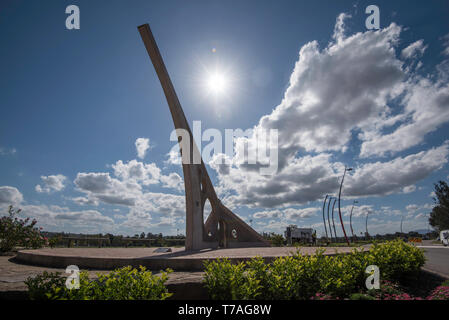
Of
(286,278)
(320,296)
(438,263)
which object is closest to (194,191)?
(286,278)

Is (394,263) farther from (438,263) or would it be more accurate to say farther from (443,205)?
(443,205)

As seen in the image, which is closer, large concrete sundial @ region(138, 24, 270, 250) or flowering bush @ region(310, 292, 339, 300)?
flowering bush @ region(310, 292, 339, 300)

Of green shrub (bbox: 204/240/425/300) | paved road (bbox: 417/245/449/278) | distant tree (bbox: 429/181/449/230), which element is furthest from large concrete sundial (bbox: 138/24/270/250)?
distant tree (bbox: 429/181/449/230)

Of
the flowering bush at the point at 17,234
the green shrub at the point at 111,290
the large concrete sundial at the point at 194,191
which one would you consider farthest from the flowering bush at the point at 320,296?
the flowering bush at the point at 17,234

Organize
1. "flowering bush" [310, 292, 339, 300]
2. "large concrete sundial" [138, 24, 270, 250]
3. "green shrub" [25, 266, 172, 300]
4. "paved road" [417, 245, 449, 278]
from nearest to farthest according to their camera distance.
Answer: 1. "green shrub" [25, 266, 172, 300]
2. "flowering bush" [310, 292, 339, 300]
3. "paved road" [417, 245, 449, 278]
4. "large concrete sundial" [138, 24, 270, 250]

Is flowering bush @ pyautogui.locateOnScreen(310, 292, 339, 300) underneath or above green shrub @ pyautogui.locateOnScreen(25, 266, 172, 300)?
underneath

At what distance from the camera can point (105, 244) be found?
1981cm

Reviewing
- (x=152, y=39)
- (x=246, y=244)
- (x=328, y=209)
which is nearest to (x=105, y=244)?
(x=246, y=244)

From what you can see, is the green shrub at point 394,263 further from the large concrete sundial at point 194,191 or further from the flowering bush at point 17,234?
the flowering bush at point 17,234

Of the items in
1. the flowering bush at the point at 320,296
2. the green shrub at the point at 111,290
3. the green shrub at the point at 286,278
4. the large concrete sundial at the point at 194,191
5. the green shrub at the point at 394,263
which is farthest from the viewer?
the large concrete sundial at the point at 194,191

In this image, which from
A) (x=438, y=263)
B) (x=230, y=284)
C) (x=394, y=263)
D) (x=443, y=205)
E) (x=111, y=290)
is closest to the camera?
(x=111, y=290)

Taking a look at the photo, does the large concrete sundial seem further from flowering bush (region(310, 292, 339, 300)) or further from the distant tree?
the distant tree
